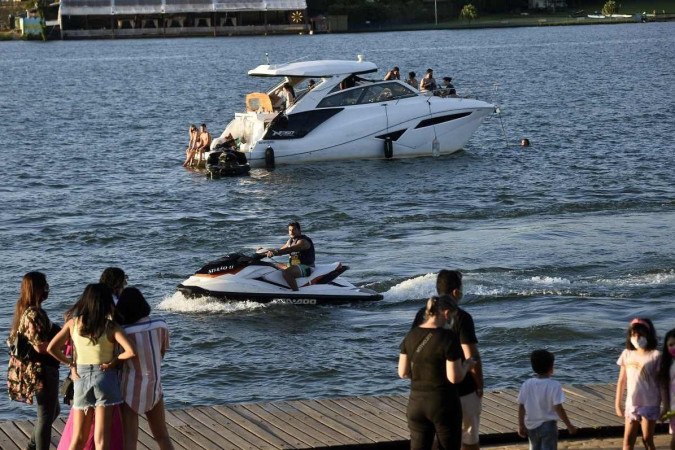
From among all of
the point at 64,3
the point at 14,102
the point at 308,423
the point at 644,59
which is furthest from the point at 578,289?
the point at 64,3

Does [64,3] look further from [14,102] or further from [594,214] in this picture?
[594,214]

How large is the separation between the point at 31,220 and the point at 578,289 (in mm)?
15150

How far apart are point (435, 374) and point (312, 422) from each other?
3.69 meters

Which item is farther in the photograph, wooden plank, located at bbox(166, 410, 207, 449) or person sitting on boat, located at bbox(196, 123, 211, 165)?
person sitting on boat, located at bbox(196, 123, 211, 165)

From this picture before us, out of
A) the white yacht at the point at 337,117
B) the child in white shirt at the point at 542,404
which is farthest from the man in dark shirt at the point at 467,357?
the white yacht at the point at 337,117

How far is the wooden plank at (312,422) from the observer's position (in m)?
12.5

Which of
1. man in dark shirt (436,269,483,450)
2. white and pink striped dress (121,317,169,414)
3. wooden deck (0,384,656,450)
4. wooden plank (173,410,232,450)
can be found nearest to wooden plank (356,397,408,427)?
wooden deck (0,384,656,450)

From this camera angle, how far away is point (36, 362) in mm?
10898

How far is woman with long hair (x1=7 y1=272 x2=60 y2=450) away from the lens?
10.7m

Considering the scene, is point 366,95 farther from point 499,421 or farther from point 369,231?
point 499,421

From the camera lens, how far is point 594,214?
30375 millimetres

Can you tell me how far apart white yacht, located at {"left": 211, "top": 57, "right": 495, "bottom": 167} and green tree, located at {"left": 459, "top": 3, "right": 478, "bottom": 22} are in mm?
152026

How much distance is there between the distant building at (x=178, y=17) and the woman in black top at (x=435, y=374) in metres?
167

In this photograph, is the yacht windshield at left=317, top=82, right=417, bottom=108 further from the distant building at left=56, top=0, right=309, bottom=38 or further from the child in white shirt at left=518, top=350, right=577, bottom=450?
the distant building at left=56, top=0, right=309, bottom=38
